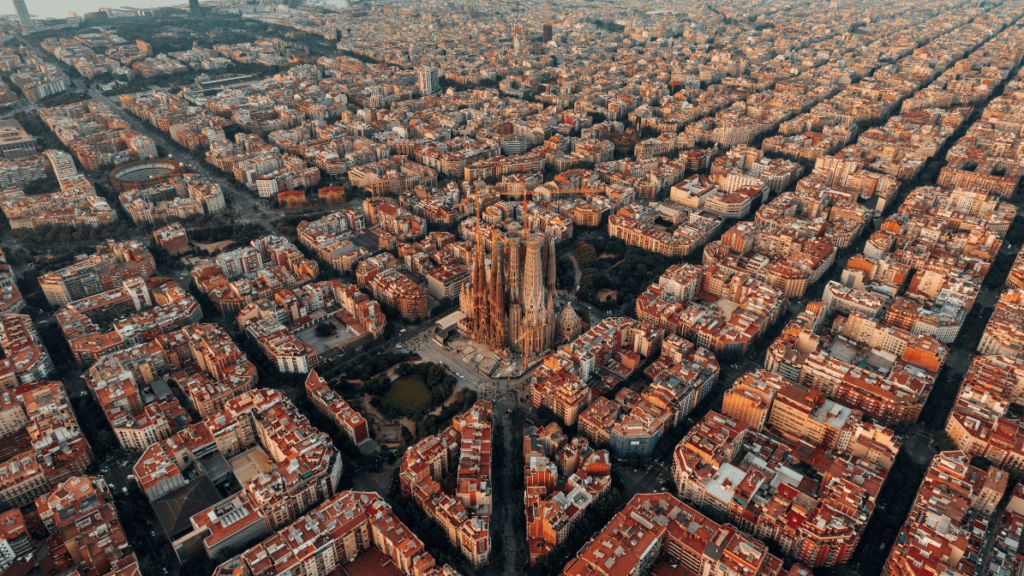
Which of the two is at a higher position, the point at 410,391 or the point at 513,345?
the point at 513,345

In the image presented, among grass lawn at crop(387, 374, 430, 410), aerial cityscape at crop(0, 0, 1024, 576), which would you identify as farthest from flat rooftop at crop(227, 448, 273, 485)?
grass lawn at crop(387, 374, 430, 410)

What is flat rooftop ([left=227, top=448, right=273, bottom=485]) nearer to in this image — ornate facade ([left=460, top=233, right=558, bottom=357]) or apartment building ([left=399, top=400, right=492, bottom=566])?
apartment building ([left=399, top=400, right=492, bottom=566])

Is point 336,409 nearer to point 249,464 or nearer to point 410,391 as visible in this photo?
point 410,391

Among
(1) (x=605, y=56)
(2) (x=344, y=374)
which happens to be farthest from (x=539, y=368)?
(1) (x=605, y=56)

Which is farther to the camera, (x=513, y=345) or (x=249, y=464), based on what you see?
(x=513, y=345)

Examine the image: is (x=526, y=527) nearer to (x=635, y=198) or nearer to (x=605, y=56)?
(x=635, y=198)

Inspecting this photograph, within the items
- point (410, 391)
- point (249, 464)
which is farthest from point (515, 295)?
point (249, 464)

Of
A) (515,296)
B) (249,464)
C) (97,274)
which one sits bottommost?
(249,464)
